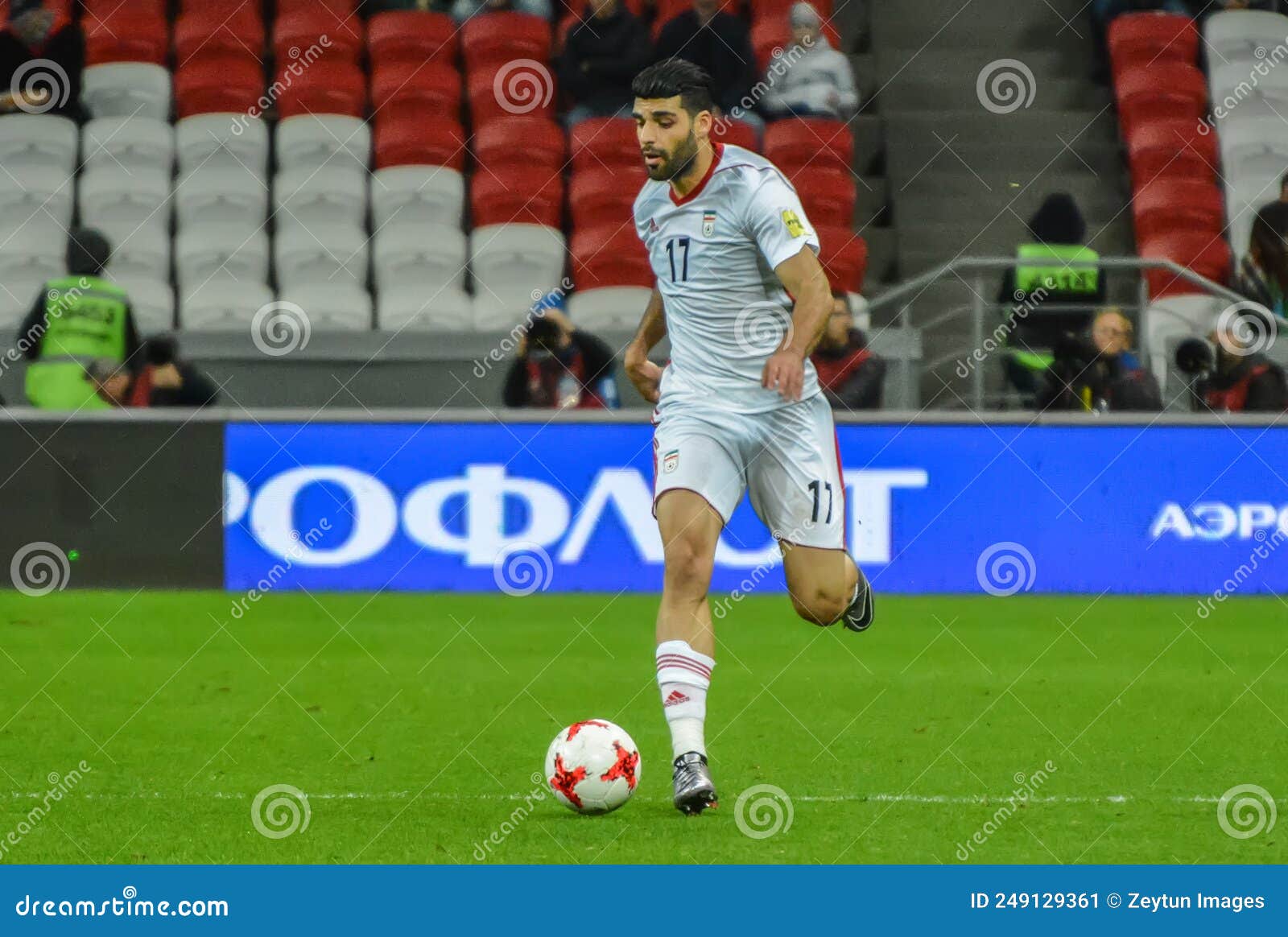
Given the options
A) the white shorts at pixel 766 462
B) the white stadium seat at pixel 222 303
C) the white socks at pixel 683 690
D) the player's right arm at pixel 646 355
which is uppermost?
the white stadium seat at pixel 222 303

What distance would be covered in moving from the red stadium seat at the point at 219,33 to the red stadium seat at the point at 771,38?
13.2 feet

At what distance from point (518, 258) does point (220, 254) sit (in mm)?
2169

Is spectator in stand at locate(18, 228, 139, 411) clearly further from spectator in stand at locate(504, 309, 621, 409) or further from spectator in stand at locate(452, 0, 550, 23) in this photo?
spectator in stand at locate(452, 0, 550, 23)

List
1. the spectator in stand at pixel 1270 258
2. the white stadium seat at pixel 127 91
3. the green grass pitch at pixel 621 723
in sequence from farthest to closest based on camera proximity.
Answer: the white stadium seat at pixel 127 91
the spectator in stand at pixel 1270 258
the green grass pitch at pixel 621 723

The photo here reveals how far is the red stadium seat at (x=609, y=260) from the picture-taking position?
15078 mm

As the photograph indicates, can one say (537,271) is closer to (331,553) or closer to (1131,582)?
(331,553)

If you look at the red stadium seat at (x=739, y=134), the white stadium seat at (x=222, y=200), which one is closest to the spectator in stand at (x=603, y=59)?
the red stadium seat at (x=739, y=134)

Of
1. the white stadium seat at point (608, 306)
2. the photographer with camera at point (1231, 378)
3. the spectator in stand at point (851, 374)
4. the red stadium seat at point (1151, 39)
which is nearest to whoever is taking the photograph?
the spectator in stand at point (851, 374)

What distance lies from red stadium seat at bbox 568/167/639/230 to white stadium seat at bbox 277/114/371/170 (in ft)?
5.71

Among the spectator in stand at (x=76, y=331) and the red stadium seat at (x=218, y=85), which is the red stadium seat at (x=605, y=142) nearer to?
the red stadium seat at (x=218, y=85)

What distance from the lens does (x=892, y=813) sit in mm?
6023

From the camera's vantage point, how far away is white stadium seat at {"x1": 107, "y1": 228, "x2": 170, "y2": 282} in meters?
15.1

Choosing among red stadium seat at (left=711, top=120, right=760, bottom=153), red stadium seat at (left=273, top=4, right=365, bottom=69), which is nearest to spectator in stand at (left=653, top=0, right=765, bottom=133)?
red stadium seat at (left=711, top=120, right=760, bottom=153)

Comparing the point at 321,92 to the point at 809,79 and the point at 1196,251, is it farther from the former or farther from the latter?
the point at 1196,251
